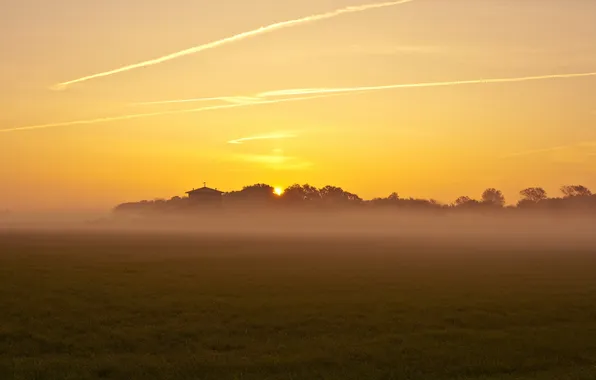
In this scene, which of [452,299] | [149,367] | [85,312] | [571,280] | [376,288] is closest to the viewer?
[149,367]

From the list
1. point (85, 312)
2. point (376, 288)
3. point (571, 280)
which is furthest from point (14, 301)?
point (571, 280)

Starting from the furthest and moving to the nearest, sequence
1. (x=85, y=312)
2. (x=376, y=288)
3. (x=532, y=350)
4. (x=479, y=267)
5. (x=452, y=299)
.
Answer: (x=479, y=267)
(x=376, y=288)
(x=452, y=299)
(x=85, y=312)
(x=532, y=350)

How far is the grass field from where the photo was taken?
64.4 ft

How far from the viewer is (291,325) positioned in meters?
25.4

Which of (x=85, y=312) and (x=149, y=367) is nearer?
(x=149, y=367)

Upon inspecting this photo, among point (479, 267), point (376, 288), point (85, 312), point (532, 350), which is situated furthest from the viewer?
point (479, 267)

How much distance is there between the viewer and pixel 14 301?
94.3ft

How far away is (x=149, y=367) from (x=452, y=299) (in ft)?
63.3

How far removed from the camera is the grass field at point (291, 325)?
19625 millimetres

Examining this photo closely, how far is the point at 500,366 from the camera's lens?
2005 cm

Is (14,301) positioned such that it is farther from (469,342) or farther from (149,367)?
(469,342)

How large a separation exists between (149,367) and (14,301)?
13.3 meters

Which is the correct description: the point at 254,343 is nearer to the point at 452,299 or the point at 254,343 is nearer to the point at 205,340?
the point at 205,340

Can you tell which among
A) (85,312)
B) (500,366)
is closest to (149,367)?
(85,312)
